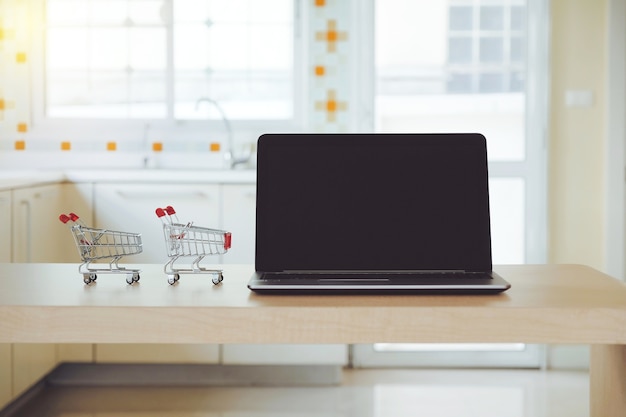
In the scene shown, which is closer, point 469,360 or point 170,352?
point 170,352

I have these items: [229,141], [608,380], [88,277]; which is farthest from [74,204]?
[608,380]

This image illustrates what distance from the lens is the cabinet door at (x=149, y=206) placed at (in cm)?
417

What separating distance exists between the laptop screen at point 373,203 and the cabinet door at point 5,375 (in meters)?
1.88

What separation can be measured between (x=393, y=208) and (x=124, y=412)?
2.18 meters

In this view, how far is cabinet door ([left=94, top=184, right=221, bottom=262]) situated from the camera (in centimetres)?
417

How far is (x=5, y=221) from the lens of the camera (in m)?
3.64

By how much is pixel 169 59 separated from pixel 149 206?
995 mm

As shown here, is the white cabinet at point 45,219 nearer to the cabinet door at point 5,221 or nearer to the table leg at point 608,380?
the cabinet door at point 5,221

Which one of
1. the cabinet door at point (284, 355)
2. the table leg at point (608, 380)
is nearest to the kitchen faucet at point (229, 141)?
the cabinet door at point (284, 355)

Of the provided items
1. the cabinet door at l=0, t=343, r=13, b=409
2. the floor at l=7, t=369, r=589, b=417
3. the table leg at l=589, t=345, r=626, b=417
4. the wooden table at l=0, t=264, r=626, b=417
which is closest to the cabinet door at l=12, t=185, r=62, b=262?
the cabinet door at l=0, t=343, r=13, b=409

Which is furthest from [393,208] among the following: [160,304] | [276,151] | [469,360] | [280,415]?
[469,360]

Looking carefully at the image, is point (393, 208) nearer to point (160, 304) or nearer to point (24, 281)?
point (160, 304)

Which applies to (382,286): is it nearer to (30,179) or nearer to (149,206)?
(30,179)

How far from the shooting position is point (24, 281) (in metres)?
1.88
